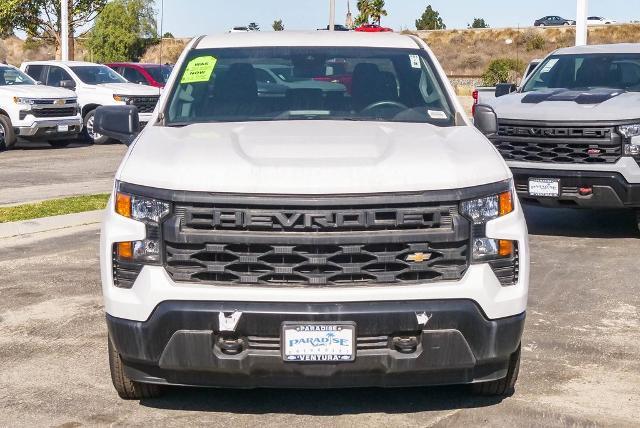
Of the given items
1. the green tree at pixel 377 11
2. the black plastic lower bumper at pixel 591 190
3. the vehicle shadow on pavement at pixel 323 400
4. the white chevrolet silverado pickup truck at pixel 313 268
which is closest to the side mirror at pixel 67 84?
the black plastic lower bumper at pixel 591 190

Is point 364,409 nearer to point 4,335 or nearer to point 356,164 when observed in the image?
point 356,164

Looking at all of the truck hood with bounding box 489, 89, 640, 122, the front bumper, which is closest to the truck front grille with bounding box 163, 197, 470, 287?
the truck hood with bounding box 489, 89, 640, 122

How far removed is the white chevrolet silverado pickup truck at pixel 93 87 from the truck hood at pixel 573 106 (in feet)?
45.4

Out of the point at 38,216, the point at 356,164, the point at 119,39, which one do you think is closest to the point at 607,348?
the point at 356,164

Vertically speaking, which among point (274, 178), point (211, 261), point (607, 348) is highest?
point (274, 178)

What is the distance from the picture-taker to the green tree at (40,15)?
157 ft

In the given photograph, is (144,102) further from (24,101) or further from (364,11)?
(364,11)

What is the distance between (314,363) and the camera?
4934 millimetres

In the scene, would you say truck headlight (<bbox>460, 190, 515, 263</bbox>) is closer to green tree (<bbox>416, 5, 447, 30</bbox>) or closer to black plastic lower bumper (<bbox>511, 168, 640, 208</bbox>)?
black plastic lower bumper (<bbox>511, 168, 640, 208</bbox>)

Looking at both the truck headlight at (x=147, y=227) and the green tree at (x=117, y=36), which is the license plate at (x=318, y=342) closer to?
the truck headlight at (x=147, y=227)

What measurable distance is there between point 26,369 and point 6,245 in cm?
457

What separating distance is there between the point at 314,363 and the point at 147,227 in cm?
95

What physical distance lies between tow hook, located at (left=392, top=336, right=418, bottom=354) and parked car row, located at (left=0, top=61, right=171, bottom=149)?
16.0 meters

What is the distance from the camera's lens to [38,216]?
1197 centimetres
